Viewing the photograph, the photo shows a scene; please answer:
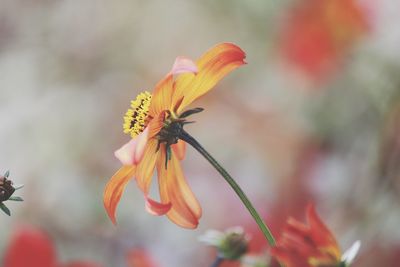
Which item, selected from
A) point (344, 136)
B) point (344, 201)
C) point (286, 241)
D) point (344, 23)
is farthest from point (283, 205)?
point (286, 241)

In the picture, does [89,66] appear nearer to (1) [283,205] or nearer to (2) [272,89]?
(2) [272,89]

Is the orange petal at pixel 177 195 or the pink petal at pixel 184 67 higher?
the pink petal at pixel 184 67

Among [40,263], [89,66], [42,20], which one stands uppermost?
[42,20]

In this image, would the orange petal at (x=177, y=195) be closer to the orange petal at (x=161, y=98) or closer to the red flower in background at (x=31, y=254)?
the orange petal at (x=161, y=98)

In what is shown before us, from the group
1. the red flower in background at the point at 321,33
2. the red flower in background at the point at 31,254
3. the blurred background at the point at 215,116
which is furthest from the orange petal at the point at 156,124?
the red flower in background at the point at 321,33

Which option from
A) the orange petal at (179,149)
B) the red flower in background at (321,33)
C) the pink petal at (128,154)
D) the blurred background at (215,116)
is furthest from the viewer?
the red flower in background at (321,33)

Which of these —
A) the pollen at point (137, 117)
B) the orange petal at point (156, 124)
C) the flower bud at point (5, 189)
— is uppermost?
the pollen at point (137, 117)

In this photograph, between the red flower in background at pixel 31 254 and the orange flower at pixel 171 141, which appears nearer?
the orange flower at pixel 171 141
